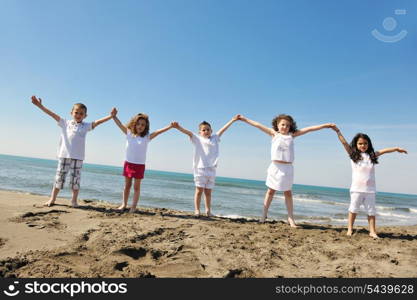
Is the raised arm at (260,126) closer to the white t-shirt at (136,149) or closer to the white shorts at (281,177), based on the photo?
the white shorts at (281,177)

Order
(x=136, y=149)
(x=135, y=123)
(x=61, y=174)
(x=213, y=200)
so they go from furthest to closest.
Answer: (x=213, y=200) < (x=135, y=123) < (x=136, y=149) < (x=61, y=174)

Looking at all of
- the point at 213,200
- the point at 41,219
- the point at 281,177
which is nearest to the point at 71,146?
the point at 41,219

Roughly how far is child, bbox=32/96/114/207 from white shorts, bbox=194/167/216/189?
235 centimetres

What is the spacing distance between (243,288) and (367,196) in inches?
141

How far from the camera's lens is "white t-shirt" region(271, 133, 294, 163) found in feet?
17.4

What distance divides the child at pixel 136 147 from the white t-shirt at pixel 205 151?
3.09 feet

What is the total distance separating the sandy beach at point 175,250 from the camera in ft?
9.64

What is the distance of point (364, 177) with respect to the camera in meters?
4.96

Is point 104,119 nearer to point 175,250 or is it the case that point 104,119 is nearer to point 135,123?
point 135,123

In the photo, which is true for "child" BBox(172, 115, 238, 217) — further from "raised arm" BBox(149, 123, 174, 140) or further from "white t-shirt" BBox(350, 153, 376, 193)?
"white t-shirt" BBox(350, 153, 376, 193)

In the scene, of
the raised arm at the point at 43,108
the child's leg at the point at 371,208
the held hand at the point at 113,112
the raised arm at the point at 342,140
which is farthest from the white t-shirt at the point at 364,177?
the raised arm at the point at 43,108

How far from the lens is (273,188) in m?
5.33

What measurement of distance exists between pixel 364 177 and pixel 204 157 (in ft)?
10.7

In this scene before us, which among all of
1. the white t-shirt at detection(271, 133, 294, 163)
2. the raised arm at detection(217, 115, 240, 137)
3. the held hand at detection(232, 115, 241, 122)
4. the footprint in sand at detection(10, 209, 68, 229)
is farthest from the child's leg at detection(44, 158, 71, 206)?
the white t-shirt at detection(271, 133, 294, 163)
